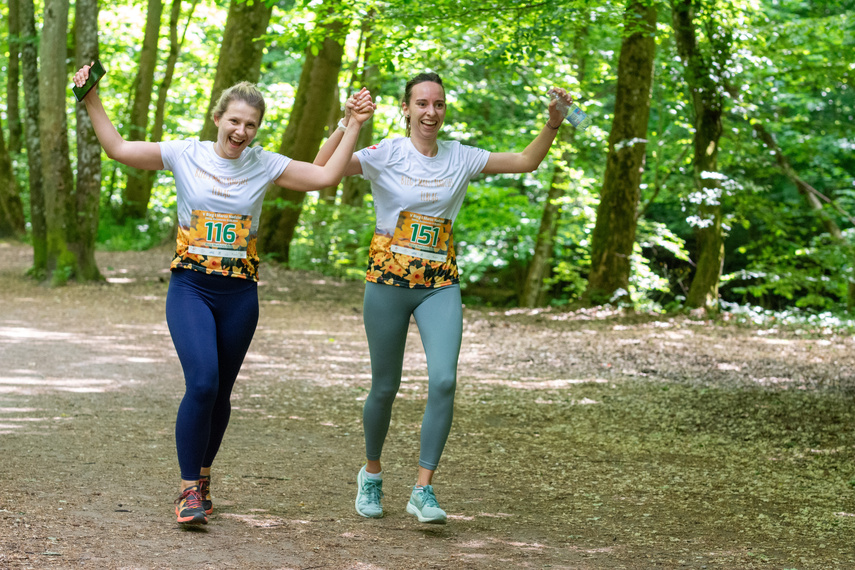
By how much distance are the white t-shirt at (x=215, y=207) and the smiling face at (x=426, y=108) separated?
77 centimetres

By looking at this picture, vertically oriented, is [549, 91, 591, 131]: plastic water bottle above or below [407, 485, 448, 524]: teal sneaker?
above

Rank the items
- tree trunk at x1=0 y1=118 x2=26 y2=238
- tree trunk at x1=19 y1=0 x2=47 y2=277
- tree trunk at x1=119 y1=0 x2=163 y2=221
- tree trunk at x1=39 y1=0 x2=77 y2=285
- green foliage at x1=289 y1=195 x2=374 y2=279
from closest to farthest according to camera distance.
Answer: tree trunk at x1=39 y1=0 x2=77 y2=285
tree trunk at x1=19 y1=0 x2=47 y2=277
green foliage at x1=289 y1=195 x2=374 y2=279
tree trunk at x1=0 y1=118 x2=26 y2=238
tree trunk at x1=119 y1=0 x2=163 y2=221

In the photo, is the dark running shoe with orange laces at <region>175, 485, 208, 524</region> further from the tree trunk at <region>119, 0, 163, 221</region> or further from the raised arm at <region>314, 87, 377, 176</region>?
the tree trunk at <region>119, 0, 163, 221</region>

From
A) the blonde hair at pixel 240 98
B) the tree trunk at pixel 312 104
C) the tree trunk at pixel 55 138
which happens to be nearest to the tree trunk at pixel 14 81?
the tree trunk at pixel 55 138

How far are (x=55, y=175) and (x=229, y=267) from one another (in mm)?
11528

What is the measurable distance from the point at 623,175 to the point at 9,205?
17442mm

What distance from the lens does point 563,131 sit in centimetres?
1995

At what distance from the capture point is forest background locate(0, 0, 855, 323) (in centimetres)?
1147

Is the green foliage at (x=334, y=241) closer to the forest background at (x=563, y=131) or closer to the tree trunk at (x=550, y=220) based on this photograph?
the forest background at (x=563, y=131)

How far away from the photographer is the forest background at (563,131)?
11469 millimetres

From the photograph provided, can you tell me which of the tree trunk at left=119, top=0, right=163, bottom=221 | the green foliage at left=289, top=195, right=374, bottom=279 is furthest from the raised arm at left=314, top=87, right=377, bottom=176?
the tree trunk at left=119, top=0, right=163, bottom=221

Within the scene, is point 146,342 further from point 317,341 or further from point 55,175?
point 55,175

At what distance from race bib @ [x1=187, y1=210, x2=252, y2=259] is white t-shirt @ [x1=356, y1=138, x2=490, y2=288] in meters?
0.63

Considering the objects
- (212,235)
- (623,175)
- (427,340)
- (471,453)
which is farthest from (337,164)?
(623,175)
